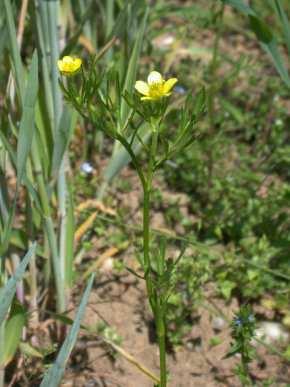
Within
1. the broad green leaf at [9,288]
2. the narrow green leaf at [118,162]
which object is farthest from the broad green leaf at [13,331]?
the narrow green leaf at [118,162]

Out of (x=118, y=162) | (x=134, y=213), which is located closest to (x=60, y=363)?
(x=118, y=162)

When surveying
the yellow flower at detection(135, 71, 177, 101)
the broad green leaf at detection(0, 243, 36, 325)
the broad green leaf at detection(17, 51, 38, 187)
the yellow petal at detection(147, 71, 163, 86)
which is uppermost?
the yellow flower at detection(135, 71, 177, 101)

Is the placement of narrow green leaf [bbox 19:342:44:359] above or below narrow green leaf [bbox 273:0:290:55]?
below

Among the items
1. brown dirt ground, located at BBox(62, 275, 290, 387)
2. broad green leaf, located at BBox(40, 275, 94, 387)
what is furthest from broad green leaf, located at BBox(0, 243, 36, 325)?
brown dirt ground, located at BBox(62, 275, 290, 387)

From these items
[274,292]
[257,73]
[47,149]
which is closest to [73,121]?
[47,149]

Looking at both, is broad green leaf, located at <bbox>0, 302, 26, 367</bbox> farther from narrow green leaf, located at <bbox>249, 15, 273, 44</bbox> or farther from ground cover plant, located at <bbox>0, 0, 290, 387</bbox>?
narrow green leaf, located at <bbox>249, 15, 273, 44</bbox>

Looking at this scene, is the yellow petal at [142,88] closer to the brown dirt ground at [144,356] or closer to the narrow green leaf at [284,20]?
the narrow green leaf at [284,20]

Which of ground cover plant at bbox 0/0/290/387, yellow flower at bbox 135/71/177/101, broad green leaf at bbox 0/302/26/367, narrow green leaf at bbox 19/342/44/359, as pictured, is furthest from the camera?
narrow green leaf at bbox 19/342/44/359

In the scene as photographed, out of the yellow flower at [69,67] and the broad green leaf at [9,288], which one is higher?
the yellow flower at [69,67]

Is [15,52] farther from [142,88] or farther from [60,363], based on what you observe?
[60,363]
